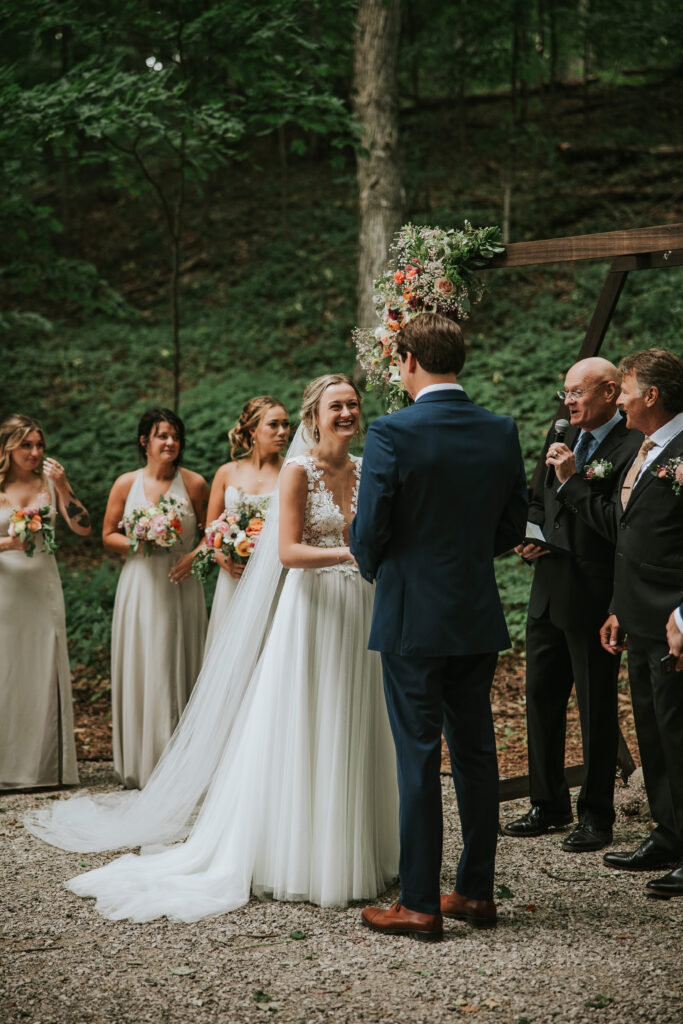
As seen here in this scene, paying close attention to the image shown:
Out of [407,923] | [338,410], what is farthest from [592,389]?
[407,923]

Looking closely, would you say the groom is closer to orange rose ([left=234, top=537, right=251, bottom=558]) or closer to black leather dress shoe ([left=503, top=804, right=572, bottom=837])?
black leather dress shoe ([left=503, top=804, right=572, bottom=837])

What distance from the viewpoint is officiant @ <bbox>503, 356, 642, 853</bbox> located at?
15.8 ft

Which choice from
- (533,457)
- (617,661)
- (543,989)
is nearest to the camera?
(543,989)

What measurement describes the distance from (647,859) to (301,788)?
5.78 feet

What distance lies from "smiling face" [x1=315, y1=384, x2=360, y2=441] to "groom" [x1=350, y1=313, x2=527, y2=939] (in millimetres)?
625

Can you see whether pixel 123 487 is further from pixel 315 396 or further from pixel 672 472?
pixel 672 472

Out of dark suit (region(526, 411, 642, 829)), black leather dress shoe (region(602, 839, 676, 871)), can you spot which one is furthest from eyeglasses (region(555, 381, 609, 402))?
black leather dress shoe (region(602, 839, 676, 871))

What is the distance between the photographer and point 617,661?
5.00 m

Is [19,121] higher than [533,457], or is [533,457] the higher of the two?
[19,121]

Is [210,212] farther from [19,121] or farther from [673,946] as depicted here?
[673,946]

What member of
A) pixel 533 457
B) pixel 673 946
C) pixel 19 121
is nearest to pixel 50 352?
pixel 19 121

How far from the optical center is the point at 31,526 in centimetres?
598

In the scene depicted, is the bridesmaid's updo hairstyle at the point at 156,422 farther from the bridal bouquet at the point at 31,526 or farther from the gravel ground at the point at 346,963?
the gravel ground at the point at 346,963

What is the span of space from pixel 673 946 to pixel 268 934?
162 centimetres
